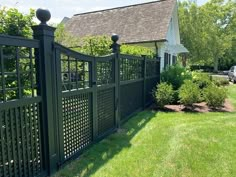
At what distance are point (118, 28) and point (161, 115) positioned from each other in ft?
37.6

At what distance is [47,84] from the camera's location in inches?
134

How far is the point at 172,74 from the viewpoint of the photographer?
11758 millimetres

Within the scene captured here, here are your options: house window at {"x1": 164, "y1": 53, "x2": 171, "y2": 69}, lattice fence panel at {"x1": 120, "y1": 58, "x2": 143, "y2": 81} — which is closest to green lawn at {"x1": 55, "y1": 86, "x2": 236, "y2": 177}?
lattice fence panel at {"x1": 120, "y1": 58, "x2": 143, "y2": 81}

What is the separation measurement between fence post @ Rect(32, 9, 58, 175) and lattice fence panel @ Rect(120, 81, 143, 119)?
3344mm

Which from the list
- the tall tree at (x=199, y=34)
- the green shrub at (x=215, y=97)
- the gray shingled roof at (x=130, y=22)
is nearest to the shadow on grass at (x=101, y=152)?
the green shrub at (x=215, y=97)

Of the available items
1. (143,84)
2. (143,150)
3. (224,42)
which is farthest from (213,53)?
(143,150)

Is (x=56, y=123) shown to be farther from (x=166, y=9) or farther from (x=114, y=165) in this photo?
(x=166, y=9)

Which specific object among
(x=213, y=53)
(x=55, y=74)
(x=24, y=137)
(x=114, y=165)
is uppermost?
(x=213, y=53)

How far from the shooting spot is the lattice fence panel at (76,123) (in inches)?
157

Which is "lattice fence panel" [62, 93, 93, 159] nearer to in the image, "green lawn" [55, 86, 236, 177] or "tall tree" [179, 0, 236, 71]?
"green lawn" [55, 86, 236, 177]

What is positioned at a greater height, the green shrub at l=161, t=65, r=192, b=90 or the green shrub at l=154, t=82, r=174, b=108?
the green shrub at l=161, t=65, r=192, b=90

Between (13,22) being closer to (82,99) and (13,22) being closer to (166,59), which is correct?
(82,99)

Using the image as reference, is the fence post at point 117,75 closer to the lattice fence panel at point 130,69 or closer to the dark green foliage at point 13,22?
the lattice fence panel at point 130,69

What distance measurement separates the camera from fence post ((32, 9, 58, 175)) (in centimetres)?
330
